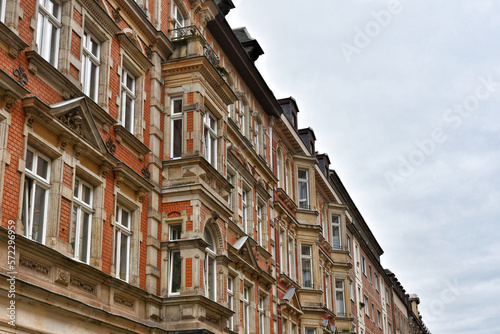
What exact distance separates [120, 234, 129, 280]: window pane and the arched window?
2.55 meters

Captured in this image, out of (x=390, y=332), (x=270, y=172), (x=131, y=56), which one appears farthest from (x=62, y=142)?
(x=390, y=332)

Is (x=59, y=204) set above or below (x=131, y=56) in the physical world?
below

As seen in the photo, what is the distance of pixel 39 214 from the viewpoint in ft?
45.0

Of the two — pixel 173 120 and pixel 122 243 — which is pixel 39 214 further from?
pixel 173 120

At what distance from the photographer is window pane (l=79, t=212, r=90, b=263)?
15062 mm

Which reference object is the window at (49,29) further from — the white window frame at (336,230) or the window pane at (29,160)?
the white window frame at (336,230)

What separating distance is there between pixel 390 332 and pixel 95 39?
4806 centimetres

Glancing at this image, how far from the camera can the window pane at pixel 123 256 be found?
662 inches

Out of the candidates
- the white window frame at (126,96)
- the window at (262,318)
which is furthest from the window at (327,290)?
the white window frame at (126,96)

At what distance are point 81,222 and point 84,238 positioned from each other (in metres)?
0.37

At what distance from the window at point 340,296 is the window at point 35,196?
92.8ft

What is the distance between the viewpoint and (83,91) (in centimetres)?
1600

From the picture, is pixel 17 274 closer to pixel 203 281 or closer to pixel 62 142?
pixel 62 142

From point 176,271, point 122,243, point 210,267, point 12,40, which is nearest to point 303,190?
point 210,267
